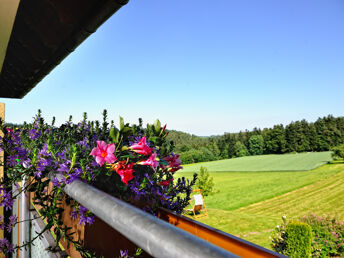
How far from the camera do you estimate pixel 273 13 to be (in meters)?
28.1

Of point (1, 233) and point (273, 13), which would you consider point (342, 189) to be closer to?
point (273, 13)

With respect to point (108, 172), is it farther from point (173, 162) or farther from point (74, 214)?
point (173, 162)

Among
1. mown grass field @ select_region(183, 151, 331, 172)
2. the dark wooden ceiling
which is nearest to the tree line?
mown grass field @ select_region(183, 151, 331, 172)

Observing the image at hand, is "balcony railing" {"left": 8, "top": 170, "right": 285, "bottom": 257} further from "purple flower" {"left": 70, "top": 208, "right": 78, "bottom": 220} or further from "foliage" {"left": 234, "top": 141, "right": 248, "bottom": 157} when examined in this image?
"foliage" {"left": 234, "top": 141, "right": 248, "bottom": 157}

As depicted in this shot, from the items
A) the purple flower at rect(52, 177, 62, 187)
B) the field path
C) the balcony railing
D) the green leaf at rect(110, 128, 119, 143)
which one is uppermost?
the green leaf at rect(110, 128, 119, 143)

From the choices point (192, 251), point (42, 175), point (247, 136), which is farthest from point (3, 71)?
point (247, 136)

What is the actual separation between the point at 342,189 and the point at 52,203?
33081mm

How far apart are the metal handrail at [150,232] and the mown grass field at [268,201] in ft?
41.5

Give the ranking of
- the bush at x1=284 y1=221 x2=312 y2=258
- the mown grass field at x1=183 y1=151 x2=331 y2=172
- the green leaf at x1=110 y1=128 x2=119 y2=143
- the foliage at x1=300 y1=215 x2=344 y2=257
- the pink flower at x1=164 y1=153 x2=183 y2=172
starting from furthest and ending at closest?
the mown grass field at x1=183 y1=151 x2=331 y2=172 → the foliage at x1=300 y1=215 x2=344 y2=257 → the bush at x1=284 y1=221 x2=312 y2=258 → the pink flower at x1=164 y1=153 x2=183 y2=172 → the green leaf at x1=110 y1=128 x2=119 y2=143

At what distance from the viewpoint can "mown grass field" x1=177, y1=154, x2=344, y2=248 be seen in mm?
15171

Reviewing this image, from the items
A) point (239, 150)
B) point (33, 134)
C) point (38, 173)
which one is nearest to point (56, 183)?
point (38, 173)

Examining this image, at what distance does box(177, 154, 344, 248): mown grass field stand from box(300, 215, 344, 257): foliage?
248 cm

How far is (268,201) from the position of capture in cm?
2517

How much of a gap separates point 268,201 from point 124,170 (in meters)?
27.0
